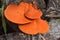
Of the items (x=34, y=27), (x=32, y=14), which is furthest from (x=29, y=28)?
(x=32, y=14)

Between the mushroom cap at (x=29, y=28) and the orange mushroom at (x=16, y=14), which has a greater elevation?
the orange mushroom at (x=16, y=14)

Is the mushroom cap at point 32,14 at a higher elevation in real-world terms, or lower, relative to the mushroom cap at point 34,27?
higher

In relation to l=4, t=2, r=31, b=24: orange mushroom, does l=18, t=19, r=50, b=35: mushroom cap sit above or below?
below

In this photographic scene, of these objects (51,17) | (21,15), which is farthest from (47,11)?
(21,15)

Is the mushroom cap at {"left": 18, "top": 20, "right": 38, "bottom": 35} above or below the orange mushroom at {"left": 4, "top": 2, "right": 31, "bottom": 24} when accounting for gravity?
below

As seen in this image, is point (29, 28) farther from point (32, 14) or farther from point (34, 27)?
point (32, 14)
